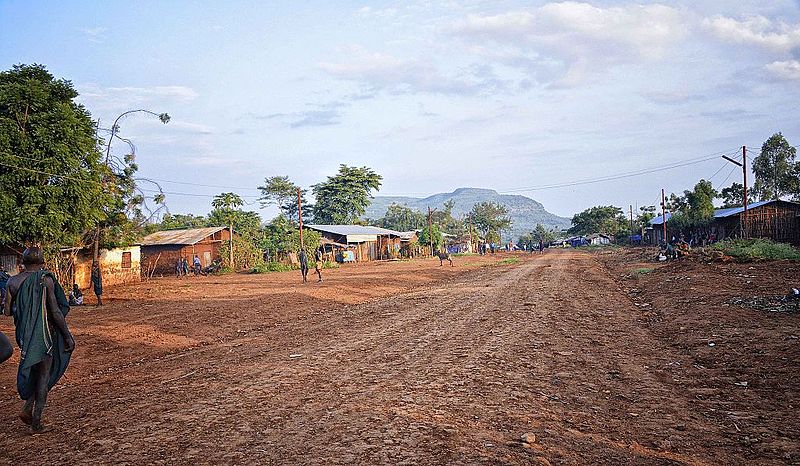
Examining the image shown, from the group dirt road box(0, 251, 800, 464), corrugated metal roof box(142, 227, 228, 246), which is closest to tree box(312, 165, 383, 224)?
corrugated metal roof box(142, 227, 228, 246)

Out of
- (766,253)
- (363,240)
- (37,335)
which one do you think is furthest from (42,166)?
(363,240)

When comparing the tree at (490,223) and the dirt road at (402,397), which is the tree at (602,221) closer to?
the tree at (490,223)

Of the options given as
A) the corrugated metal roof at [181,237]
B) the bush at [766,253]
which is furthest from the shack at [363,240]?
the bush at [766,253]

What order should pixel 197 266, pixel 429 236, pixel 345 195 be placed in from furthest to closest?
pixel 345 195 < pixel 429 236 < pixel 197 266

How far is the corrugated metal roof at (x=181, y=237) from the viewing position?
4097 centimetres

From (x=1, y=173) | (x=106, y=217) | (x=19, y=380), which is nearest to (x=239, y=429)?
(x=19, y=380)

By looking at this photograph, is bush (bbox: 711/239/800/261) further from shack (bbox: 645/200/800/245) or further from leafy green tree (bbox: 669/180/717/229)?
leafy green tree (bbox: 669/180/717/229)

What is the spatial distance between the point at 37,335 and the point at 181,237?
39.4m

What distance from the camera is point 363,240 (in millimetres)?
56938

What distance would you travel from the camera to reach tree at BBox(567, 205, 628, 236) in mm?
96250

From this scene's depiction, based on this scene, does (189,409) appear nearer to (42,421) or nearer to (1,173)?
(42,421)

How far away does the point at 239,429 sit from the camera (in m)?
5.41

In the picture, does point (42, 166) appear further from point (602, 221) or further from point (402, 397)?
point (602, 221)

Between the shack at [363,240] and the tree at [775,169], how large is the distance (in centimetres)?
3996
